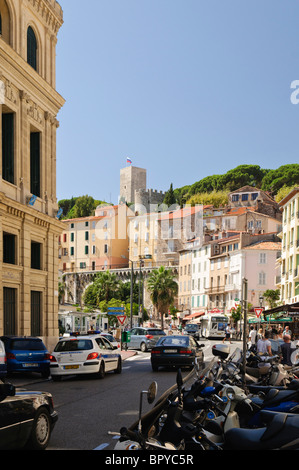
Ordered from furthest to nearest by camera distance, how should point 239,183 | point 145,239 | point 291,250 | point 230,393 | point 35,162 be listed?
1. point 239,183
2. point 145,239
3. point 291,250
4. point 35,162
5. point 230,393

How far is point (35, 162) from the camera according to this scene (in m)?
32.1

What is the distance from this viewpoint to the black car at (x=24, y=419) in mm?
6992

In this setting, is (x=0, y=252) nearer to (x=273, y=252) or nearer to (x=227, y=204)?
(x=273, y=252)

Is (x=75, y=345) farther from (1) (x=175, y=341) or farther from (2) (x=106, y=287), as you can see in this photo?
(2) (x=106, y=287)

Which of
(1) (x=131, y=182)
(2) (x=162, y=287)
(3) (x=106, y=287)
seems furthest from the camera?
(1) (x=131, y=182)

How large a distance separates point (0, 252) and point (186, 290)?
261 ft

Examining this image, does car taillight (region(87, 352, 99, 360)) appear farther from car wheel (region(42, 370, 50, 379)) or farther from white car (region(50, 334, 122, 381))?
car wheel (region(42, 370, 50, 379))

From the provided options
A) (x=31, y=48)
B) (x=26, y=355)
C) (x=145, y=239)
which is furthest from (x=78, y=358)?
(x=145, y=239)

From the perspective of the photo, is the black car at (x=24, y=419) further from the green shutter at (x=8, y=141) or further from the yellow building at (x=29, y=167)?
the green shutter at (x=8, y=141)

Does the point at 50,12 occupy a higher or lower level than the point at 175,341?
higher

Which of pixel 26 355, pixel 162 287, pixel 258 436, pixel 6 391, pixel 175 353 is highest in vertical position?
pixel 258 436

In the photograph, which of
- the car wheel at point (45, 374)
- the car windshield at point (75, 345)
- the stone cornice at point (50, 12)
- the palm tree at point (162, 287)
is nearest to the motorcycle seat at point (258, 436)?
the car windshield at point (75, 345)

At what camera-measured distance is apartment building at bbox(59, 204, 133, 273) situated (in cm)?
13188

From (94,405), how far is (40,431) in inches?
186
